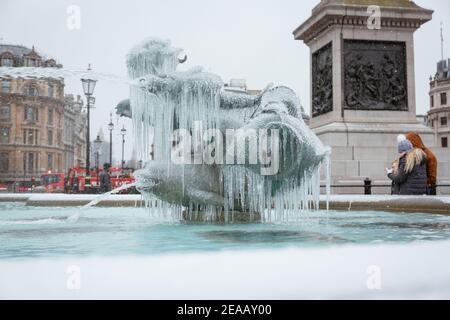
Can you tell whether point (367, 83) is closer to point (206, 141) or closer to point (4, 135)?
point (206, 141)

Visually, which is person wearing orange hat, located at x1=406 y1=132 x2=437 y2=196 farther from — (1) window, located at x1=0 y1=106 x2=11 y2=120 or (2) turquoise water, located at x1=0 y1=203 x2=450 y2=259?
(1) window, located at x1=0 y1=106 x2=11 y2=120

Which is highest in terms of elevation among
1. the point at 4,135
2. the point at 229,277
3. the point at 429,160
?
the point at 4,135

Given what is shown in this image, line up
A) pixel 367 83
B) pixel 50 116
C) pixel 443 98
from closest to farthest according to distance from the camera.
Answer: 1. pixel 367 83
2. pixel 443 98
3. pixel 50 116

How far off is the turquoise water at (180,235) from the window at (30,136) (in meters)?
77.5

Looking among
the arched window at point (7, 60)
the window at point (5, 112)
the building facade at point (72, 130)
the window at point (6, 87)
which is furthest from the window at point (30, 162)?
the arched window at point (7, 60)

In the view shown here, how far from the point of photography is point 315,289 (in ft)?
11.6

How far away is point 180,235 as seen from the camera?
6328mm

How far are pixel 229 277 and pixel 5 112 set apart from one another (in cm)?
8234

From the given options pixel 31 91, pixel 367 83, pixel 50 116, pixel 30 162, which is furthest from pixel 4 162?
pixel 367 83

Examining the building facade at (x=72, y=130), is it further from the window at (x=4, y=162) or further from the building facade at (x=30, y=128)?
the window at (x=4, y=162)

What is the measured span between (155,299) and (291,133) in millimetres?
4517
